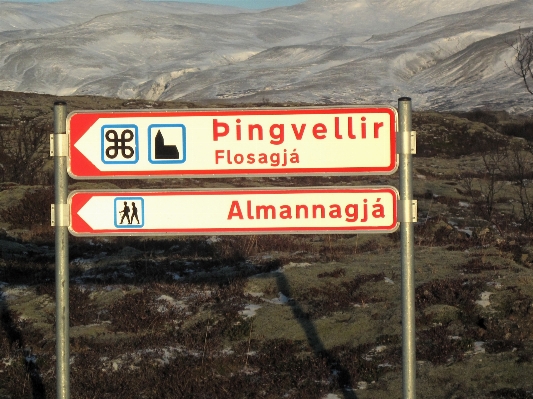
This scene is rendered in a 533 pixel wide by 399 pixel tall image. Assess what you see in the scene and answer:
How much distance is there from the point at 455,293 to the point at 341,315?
1624 mm

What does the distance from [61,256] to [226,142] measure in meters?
1.46

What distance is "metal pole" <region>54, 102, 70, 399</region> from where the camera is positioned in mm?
5633

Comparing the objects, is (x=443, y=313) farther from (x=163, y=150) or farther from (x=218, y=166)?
(x=163, y=150)

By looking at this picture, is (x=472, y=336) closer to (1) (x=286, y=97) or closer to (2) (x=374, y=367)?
(2) (x=374, y=367)

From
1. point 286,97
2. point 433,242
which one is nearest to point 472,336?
point 433,242

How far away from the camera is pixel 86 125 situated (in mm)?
5695

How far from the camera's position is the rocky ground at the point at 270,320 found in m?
8.24

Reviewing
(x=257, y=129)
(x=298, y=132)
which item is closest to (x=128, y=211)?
(x=257, y=129)

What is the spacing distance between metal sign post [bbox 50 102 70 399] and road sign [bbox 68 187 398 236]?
0.09 m

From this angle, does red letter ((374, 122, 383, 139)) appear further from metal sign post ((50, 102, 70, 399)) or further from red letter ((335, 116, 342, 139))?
metal sign post ((50, 102, 70, 399))

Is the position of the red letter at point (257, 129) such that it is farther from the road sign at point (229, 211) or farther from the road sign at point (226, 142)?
the road sign at point (229, 211)

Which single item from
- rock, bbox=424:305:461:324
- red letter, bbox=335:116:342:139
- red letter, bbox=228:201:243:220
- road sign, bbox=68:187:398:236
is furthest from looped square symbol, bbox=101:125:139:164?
rock, bbox=424:305:461:324

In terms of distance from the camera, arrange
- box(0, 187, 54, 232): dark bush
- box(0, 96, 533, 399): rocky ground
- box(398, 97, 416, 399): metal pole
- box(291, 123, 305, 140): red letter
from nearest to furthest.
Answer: box(398, 97, 416, 399): metal pole → box(291, 123, 305, 140): red letter → box(0, 96, 533, 399): rocky ground → box(0, 187, 54, 232): dark bush

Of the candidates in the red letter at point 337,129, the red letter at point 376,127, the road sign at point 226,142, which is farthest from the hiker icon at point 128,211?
the red letter at point 376,127
